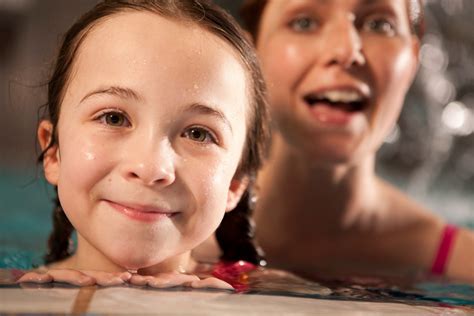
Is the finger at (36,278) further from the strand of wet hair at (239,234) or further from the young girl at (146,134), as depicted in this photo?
the strand of wet hair at (239,234)

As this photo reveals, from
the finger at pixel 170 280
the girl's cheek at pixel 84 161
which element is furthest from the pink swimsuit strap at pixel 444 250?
the girl's cheek at pixel 84 161

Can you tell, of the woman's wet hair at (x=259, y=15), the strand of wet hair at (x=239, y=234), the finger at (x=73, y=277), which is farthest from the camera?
the woman's wet hair at (x=259, y=15)

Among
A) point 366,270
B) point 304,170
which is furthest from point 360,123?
point 366,270

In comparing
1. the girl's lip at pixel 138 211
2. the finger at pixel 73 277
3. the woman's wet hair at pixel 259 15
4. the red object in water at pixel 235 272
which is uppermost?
the woman's wet hair at pixel 259 15

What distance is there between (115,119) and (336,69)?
0.70 meters

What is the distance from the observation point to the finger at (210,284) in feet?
3.79

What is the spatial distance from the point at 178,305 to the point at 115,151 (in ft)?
0.91

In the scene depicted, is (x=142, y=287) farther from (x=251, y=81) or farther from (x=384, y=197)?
(x=384, y=197)

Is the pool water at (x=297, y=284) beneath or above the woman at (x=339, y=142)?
beneath

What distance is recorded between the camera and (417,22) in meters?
1.94

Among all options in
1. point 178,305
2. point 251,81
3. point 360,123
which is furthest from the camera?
point 360,123

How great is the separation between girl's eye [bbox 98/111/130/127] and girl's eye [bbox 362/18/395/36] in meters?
0.81

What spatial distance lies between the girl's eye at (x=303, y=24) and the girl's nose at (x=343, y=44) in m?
0.05

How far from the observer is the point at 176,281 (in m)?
1.16
